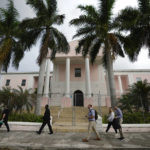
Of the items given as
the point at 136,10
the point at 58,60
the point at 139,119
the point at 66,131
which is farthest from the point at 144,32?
the point at 58,60

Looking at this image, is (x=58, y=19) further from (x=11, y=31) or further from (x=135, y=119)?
(x=135, y=119)

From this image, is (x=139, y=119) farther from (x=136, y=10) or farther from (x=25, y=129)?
(x=136, y=10)

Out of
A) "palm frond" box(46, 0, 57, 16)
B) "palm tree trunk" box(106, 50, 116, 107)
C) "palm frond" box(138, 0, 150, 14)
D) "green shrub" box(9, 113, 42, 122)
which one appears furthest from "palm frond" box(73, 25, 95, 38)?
"green shrub" box(9, 113, 42, 122)

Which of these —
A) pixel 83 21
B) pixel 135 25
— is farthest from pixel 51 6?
pixel 135 25

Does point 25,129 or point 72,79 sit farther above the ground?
point 72,79

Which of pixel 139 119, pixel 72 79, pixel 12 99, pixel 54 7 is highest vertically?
pixel 54 7

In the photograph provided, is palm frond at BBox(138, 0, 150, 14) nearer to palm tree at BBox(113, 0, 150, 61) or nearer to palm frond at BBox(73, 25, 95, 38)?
palm tree at BBox(113, 0, 150, 61)

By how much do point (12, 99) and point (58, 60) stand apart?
1142 centimetres

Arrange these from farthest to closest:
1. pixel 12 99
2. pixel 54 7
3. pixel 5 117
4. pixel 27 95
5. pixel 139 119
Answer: pixel 54 7 < pixel 27 95 < pixel 12 99 < pixel 139 119 < pixel 5 117

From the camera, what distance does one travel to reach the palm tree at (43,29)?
28.5ft

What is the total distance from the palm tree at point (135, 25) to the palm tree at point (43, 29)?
5.32 meters

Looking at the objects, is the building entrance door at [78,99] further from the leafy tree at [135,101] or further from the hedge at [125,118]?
the hedge at [125,118]

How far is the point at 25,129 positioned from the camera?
643cm

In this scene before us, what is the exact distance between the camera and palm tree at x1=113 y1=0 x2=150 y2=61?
28.0 ft
